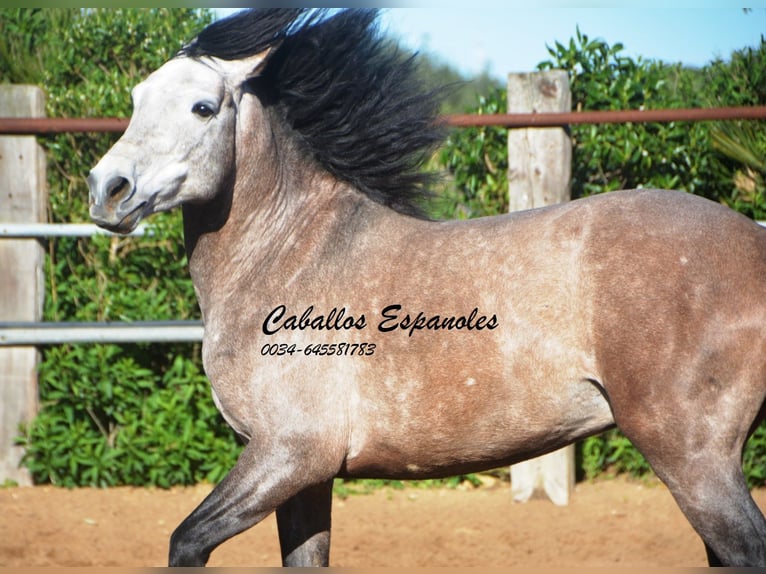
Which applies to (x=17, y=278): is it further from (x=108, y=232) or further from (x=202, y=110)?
(x=202, y=110)

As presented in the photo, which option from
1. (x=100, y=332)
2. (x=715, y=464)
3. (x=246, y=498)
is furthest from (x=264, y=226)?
(x=100, y=332)

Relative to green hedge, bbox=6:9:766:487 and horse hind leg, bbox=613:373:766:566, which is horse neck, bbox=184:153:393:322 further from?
green hedge, bbox=6:9:766:487

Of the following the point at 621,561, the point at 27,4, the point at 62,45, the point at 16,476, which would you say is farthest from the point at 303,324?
the point at 62,45

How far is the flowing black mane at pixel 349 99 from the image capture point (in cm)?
330

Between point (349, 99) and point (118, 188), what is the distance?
0.95 meters

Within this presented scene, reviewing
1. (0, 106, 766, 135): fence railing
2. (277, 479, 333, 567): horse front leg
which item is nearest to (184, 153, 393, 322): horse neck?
(277, 479, 333, 567): horse front leg

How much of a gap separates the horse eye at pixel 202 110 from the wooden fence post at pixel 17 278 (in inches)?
110

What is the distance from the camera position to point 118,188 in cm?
285

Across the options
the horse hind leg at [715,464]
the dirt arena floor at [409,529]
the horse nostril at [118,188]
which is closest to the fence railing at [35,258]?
the dirt arena floor at [409,529]

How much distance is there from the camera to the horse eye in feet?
9.80

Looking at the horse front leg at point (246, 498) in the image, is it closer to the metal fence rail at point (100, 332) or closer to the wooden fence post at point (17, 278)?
the metal fence rail at point (100, 332)

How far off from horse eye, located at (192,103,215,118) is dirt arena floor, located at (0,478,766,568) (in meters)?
2.37

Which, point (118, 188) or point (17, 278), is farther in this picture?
point (17, 278)

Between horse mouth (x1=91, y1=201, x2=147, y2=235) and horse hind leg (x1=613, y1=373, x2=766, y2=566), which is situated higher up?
horse mouth (x1=91, y1=201, x2=147, y2=235)
